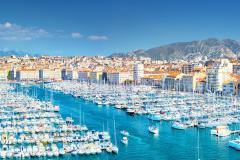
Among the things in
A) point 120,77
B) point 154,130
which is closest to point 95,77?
point 120,77

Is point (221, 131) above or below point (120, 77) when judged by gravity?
below

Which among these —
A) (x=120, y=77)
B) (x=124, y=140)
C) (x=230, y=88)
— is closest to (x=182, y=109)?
(x=124, y=140)

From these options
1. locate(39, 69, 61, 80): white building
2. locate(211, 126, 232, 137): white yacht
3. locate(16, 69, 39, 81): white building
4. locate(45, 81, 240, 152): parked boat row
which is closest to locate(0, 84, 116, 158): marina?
locate(45, 81, 240, 152): parked boat row

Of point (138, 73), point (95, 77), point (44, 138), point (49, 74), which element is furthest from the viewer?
point (49, 74)

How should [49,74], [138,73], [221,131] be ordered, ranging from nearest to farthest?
[221,131] < [138,73] < [49,74]

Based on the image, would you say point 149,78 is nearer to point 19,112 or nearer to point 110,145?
point 19,112

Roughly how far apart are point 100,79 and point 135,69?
890 centimetres

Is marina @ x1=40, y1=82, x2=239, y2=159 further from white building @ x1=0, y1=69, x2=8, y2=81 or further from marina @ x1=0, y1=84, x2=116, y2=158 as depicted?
white building @ x1=0, y1=69, x2=8, y2=81

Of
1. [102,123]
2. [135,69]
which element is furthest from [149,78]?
[102,123]

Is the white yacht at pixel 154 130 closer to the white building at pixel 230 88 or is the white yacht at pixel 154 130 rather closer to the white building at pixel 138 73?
the white building at pixel 230 88

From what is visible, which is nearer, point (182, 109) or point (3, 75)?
point (182, 109)

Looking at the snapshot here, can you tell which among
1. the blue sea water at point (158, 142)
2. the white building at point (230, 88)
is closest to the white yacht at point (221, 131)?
the blue sea water at point (158, 142)

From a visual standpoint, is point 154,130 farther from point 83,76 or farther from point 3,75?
point 3,75

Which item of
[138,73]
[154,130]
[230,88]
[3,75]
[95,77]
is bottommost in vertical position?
[154,130]
